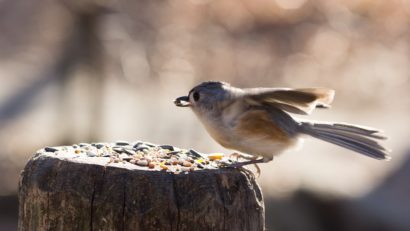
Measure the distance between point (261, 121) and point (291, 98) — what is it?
9.1 inches

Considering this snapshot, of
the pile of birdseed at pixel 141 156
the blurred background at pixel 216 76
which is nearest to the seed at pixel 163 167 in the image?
the pile of birdseed at pixel 141 156

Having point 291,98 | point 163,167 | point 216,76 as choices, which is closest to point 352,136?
point 291,98

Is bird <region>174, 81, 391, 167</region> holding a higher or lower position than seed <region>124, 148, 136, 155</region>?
higher

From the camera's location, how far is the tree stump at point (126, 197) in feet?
13.1

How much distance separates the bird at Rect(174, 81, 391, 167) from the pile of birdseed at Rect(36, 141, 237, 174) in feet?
0.64

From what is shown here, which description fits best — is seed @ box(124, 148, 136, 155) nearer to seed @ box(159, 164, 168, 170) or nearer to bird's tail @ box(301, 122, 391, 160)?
seed @ box(159, 164, 168, 170)

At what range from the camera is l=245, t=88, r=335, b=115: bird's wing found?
5.13 metres

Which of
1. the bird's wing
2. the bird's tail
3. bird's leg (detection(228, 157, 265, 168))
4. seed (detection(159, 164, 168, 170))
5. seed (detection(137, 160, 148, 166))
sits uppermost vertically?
the bird's wing

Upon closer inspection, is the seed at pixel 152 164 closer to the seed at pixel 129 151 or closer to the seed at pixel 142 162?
the seed at pixel 142 162

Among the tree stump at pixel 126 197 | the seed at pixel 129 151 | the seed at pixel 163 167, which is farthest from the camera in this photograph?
the seed at pixel 129 151

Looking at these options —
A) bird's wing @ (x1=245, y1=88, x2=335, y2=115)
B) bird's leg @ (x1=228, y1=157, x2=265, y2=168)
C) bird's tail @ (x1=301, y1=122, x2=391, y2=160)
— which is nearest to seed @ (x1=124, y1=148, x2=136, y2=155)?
bird's leg @ (x1=228, y1=157, x2=265, y2=168)

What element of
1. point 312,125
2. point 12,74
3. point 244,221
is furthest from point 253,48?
point 244,221

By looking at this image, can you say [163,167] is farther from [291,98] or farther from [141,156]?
[291,98]

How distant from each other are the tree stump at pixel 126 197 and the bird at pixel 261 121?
0.96m
